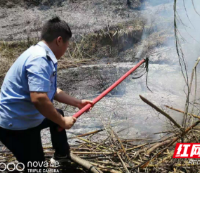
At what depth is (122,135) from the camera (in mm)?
3537

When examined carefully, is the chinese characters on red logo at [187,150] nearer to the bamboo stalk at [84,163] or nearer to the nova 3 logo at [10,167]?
the bamboo stalk at [84,163]

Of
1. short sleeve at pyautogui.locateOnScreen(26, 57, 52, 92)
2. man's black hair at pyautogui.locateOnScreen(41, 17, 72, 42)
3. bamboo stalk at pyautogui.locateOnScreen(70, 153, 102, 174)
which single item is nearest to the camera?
short sleeve at pyautogui.locateOnScreen(26, 57, 52, 92)

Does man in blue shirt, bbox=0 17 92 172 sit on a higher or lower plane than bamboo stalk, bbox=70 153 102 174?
higher

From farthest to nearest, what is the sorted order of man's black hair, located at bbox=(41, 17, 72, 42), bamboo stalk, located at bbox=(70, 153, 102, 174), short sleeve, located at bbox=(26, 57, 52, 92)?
1. bamboo stalk, located at bbox=(70, 153, 102, 174)
2. man's black hair, located at bbox=(41, 17, 72, 42)
3. short sleeve, located at bbox=(26, 57, 52, 92)

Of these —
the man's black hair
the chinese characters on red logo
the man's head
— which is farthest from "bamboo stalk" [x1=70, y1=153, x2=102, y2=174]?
the man's black hair

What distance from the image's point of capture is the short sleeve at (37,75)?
189 cm

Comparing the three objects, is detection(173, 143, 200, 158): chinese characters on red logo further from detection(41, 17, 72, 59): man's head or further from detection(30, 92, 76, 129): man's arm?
detection(41, 17, 72, 59): man's head

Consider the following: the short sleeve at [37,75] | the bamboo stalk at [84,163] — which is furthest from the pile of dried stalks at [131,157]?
the short sleeve at [37,75]

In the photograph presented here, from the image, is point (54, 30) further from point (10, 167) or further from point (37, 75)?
point (10, 167)

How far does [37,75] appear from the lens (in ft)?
6.20

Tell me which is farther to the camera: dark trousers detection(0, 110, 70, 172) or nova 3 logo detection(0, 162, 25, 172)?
nova 3 logo detection(0, 162, 25, 172)

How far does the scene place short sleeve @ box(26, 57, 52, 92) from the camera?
1887 millimetres

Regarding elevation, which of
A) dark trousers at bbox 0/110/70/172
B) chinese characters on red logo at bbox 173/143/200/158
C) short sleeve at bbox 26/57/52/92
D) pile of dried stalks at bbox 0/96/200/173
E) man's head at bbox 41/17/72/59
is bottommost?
pile of dried stalks at bbox 0/96/200/173

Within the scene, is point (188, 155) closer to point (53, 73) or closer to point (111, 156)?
point (111, 156)
